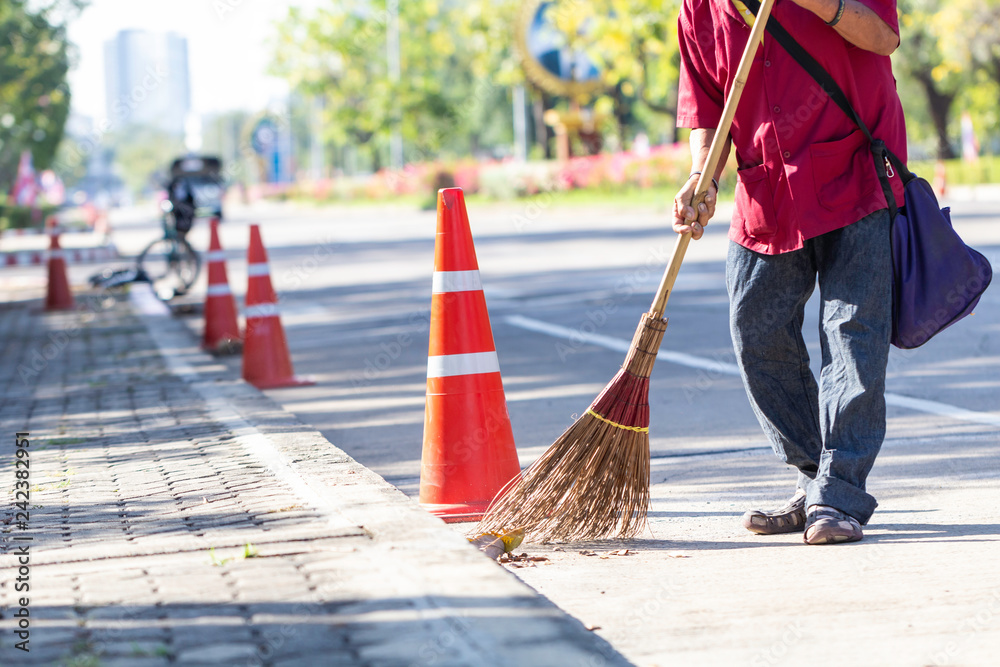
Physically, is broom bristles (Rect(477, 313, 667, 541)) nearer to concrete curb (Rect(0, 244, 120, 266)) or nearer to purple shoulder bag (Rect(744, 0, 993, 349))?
purple shoulder bag (Rect(744, 0, 993, 349))

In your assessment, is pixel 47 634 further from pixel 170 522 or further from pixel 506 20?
pixel 506 20

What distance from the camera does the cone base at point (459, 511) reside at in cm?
407

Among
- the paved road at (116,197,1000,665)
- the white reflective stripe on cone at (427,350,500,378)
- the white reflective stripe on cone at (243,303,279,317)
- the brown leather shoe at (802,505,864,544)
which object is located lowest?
the paved road at (116,197,1000,665)

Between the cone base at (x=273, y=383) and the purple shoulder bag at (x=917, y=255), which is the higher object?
the purple shoulder bag at (x=917, y=255)

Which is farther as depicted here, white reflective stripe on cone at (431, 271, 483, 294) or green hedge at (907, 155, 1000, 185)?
green hedge at (907, 155, 1000, 185)

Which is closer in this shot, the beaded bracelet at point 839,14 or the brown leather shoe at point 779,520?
the beaded bracelet at point 839,14

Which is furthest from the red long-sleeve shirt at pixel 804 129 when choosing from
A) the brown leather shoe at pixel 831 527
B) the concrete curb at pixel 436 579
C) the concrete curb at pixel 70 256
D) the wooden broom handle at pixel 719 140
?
the concrete curb at pixel 70 256

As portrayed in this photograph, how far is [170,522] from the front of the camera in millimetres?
3760

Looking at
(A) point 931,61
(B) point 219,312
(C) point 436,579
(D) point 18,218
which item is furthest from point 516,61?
(C) point 436,579

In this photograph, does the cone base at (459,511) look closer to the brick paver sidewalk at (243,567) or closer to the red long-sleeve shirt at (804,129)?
the brick paver sidewalk at (243,567)

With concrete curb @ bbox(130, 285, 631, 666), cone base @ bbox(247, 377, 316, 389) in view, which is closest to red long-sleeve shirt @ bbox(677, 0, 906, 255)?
concrete curb @ bbox(130, 285, 631, 666)

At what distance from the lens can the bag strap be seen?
359cm

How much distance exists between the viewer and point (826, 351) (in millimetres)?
3742

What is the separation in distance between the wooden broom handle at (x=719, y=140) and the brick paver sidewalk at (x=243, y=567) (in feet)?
3.22
